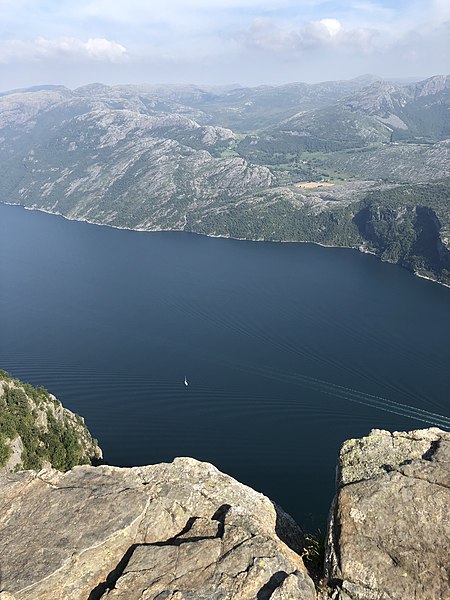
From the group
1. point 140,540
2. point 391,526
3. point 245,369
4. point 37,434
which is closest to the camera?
point 391,526

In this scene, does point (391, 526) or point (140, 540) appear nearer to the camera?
point (391, 526)

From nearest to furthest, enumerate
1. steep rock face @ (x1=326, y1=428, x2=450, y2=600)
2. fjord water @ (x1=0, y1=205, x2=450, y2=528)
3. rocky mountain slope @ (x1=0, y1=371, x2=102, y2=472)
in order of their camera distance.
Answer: steep rock face @ (x1=326, y1=428, x2=450, y2=600)
rocky mountain slope @ (x1=0, y1=371, x2=102, y2=472)
fjord water @ (x1=0, y1=205, x2=450, y2=528)

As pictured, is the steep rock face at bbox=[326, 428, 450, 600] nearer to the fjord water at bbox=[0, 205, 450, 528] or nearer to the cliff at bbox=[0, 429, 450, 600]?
the cliff at bbox=[0, 429, 450, 600]

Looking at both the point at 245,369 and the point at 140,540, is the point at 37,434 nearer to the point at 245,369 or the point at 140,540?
the point at 140,540

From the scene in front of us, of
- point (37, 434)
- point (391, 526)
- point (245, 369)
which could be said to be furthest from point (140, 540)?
point (245, 369)

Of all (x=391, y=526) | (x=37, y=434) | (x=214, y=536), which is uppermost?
(x=391, y=526)

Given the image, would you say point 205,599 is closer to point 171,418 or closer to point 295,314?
point 171,418

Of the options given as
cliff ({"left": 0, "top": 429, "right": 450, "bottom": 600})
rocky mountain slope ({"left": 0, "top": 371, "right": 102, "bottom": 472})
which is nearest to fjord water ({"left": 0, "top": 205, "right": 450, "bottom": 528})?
rocky mountain slope ({"left": 0, "top": 371, "right": 102, "bottom": 472})
